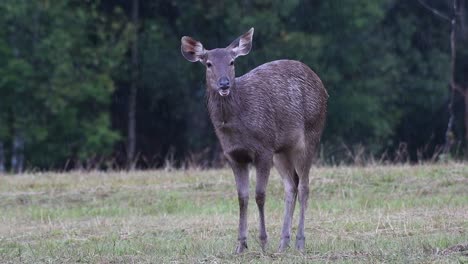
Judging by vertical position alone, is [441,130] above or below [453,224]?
below

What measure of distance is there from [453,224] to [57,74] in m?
26.8

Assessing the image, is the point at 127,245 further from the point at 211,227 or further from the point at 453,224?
the point at 453,224

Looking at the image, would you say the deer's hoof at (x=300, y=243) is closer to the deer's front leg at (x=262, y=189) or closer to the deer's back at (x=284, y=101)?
the deer's front leg at (x=262, y=189)

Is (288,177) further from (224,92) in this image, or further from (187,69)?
(187,69)

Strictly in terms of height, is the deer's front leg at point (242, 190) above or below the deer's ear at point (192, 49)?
below

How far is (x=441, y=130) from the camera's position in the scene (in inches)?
1629

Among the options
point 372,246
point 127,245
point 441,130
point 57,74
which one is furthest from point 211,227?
point 441,130

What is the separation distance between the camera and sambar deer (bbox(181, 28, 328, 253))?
12.4m

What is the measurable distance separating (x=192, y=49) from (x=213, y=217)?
3.19 metres

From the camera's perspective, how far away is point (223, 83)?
12.3 m

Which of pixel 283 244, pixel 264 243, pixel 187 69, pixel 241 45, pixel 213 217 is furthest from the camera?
pixel 187 69

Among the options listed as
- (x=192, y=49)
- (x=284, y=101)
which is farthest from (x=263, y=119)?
(x=192, y=49)

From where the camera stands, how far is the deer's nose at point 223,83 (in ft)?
40.1

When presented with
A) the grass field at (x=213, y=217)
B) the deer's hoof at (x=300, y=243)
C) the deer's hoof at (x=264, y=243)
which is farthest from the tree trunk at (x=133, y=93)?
the deer's hoof at (x=264, y=243)
